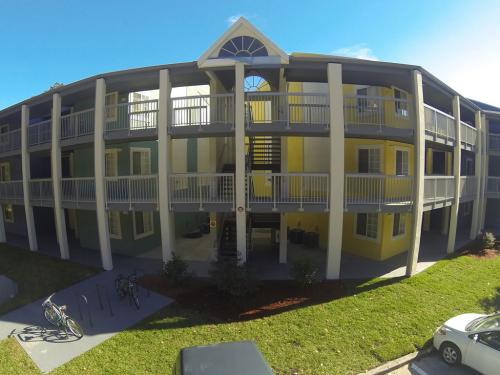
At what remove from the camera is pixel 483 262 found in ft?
42.5

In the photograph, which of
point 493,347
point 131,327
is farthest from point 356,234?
point 131,327

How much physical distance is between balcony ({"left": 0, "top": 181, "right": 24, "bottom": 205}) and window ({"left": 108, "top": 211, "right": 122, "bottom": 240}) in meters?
5.86

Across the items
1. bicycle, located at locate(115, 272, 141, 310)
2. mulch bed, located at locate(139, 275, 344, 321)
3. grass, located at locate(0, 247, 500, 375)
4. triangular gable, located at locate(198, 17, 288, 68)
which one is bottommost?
grass, located at locate(0, 247, 500, 375)

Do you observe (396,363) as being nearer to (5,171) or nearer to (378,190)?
(378,190)

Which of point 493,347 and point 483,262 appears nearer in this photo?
point 493,347

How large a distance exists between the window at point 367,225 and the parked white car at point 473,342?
670 cm

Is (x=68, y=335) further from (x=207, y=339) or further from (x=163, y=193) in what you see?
(x=163, y=193)

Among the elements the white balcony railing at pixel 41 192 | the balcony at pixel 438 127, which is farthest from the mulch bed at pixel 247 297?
the balcony at pixel 438 127

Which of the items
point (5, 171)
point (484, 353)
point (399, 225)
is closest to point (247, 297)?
point (484, 353)

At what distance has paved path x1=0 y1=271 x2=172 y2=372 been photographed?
689 cm

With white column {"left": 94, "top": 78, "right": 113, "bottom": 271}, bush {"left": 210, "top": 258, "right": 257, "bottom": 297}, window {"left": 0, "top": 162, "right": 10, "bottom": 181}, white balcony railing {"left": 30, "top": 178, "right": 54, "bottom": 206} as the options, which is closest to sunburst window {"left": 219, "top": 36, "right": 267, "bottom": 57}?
white column {"left": 94, "top": 78, "right": 113, "bottom": 271}

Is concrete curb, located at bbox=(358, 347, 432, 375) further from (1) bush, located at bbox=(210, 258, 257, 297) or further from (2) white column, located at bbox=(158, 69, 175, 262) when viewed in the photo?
(2) white column, located at bbox=(158, 69, 175, 262)

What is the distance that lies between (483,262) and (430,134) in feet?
22.7

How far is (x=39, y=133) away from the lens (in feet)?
47.3
